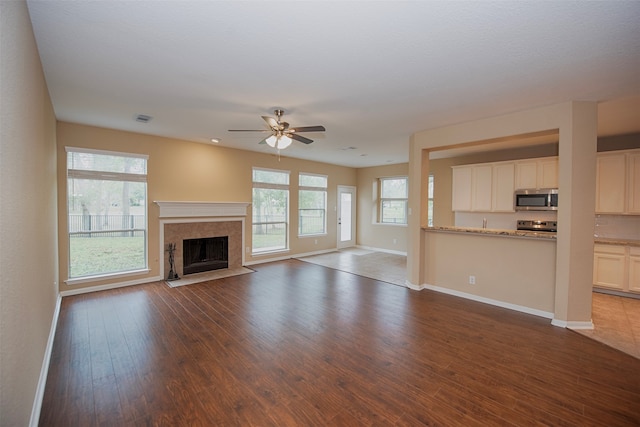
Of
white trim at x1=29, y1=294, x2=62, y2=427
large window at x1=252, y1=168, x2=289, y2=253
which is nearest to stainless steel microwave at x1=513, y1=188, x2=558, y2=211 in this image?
large window at x1=252, y1=168, x2=289, y2=253

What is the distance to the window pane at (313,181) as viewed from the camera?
761 centimetres

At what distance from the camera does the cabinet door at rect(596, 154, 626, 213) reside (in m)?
4.48

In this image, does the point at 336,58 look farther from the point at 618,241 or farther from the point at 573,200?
the point at 618,241

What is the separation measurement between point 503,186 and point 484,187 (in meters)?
0.34

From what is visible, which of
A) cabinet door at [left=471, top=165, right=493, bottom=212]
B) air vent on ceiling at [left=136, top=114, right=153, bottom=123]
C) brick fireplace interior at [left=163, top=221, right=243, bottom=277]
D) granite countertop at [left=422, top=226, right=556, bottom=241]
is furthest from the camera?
cabinet door at [left=471, top=165, right=493, bottom=212]

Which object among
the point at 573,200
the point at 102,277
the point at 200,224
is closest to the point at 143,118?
the point at 200,224

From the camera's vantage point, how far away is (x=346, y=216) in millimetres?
9000

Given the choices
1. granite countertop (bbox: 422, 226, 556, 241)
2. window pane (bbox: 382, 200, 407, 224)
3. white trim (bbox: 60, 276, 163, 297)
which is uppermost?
window pane (bbox: 382, 200, 407, 224)

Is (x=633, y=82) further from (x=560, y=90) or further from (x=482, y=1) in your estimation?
(x=482, y=1)

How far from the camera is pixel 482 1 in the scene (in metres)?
1.70

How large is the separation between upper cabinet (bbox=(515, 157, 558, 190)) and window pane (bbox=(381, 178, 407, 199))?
311 cm

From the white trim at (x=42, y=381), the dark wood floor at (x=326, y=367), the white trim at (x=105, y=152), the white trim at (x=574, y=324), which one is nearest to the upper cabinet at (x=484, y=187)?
the dark wood floor at (x=326, y=367)

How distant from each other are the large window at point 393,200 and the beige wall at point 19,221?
764 centimetres

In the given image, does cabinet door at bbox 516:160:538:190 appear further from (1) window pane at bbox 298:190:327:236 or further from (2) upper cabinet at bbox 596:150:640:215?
(1) window pane at bbox 298:190:327:236
